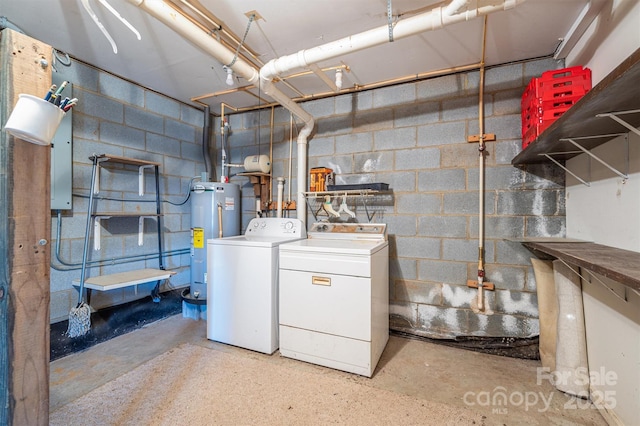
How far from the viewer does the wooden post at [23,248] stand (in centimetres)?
93

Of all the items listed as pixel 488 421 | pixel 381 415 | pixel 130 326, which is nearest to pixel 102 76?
pixel 130 326

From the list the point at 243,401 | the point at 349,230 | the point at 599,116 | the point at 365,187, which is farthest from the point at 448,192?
the point at 243,401

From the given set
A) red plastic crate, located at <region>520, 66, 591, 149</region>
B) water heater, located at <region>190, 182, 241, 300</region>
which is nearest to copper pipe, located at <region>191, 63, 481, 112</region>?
red plastic crate, located at <region>520, 66, 591, 149</region>

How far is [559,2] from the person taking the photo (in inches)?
64.1

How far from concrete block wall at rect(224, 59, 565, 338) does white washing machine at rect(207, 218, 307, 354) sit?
95 cm

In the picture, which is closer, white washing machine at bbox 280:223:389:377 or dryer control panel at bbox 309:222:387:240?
white washing machine at bbox 280:223:389:377

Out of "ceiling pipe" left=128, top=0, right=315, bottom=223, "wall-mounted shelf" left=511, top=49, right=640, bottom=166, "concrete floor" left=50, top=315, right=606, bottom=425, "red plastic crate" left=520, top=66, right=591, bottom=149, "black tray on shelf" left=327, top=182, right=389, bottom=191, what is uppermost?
"ceiling pipe" left=128, top=0, right=315, bottom=223

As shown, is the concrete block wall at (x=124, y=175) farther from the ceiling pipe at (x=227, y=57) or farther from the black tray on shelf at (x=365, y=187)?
the black tray on shelf at (x=365, y=187)

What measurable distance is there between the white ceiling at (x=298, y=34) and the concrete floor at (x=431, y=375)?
7.32 ft

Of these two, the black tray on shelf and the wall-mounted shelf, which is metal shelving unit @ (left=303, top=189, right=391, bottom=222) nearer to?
the black tray on shelf

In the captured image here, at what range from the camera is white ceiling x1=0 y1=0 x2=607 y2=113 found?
1710mm

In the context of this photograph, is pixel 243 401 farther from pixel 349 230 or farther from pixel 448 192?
pixel 448 192

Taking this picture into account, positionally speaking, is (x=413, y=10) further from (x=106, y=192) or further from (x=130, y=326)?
(x=130, y=326)

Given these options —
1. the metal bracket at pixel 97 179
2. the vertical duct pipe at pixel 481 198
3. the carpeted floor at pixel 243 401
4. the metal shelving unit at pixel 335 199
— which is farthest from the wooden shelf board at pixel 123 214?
the vertical duct pipe at pixel 481 198
